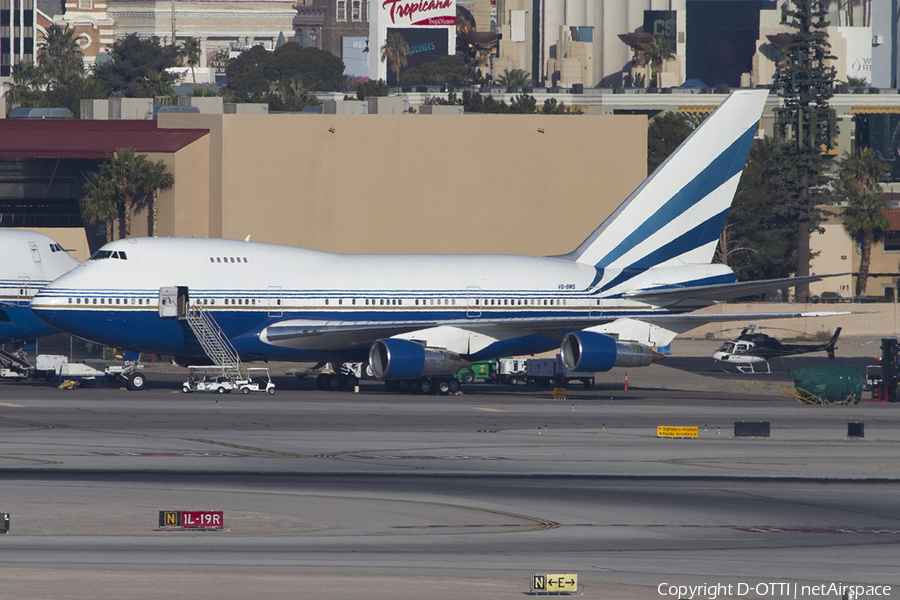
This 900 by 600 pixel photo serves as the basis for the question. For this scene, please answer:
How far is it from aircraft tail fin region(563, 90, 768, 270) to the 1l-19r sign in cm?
3298

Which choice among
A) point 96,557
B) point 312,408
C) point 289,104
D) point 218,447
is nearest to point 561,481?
point 218,447

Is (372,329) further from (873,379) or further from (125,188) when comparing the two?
(125,188)

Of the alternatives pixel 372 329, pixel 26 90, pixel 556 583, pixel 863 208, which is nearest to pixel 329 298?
pixel 372 329

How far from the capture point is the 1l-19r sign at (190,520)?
65.8 feet

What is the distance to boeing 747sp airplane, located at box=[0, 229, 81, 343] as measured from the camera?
4988cm

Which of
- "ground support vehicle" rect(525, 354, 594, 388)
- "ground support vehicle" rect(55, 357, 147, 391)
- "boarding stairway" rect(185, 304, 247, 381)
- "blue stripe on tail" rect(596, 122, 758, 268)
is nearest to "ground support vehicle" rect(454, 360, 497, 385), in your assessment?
"ground support vehicle" rect(525, 354, 594, 388)

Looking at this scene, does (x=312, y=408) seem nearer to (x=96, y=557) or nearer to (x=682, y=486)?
(x=682, y=486)

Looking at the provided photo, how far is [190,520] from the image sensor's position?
20094mm

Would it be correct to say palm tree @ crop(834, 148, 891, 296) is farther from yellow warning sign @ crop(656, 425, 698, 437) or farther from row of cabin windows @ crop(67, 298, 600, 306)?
yellow warning sign @ crop(656, 425, 698, 437)

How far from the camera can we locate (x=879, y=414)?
138 ft

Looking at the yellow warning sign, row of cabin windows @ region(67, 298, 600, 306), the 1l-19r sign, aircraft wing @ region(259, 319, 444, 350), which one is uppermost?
row of cabin windows @ region(67, 298, 600, 306)

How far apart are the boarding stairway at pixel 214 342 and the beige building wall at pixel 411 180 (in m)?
30.0

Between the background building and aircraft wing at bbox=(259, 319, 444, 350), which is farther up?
the background building

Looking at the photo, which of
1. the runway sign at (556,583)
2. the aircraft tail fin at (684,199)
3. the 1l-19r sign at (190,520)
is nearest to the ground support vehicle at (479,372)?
the aircraft tail fin at (684,199)
